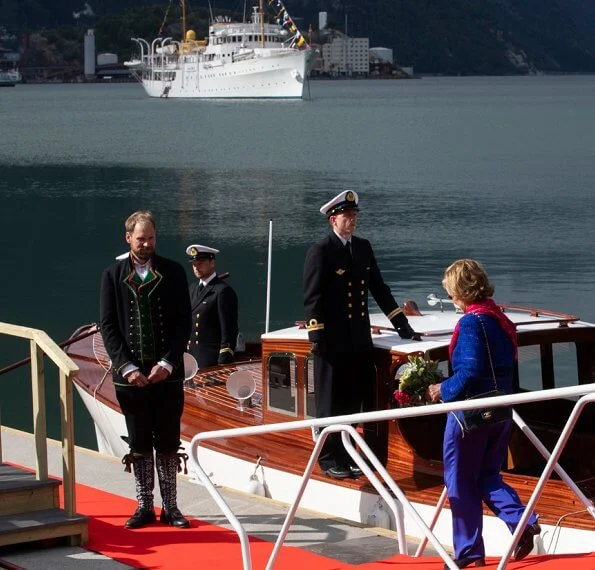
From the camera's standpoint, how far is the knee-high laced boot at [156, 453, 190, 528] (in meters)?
7.49

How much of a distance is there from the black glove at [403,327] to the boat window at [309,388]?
26.2 inches

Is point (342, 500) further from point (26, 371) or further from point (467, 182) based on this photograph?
point (467, 182)

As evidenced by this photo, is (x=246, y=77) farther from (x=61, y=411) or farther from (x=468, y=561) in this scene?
(x=468, y=561)

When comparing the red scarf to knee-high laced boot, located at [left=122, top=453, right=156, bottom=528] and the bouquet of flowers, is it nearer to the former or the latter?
the bouquet of flowers

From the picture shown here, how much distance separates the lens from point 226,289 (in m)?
10.7

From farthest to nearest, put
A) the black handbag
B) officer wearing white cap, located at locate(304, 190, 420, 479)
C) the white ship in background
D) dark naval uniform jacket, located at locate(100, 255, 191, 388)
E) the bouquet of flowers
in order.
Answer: the white ship in background → officer wearing white cap, located at locate(304, 190, 420, 479) → the bouquet of flowers → dark naval uniform jacket, located at locate(100, 255, 191, 388) → the black handbag

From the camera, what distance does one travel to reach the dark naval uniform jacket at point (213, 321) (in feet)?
35.1

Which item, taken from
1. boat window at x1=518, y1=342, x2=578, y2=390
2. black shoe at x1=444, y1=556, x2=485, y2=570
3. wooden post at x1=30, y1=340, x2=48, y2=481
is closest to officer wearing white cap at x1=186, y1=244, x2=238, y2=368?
boat window at x1=518, y1=342, x2=578, y2=390

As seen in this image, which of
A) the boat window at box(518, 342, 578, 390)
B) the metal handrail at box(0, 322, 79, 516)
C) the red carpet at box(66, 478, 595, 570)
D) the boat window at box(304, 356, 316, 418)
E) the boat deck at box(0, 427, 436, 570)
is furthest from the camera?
the boat window at box(518, 342, 578, 390)

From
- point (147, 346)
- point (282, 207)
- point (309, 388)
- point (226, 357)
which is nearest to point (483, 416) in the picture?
point (147, 346)

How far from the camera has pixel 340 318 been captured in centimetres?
830

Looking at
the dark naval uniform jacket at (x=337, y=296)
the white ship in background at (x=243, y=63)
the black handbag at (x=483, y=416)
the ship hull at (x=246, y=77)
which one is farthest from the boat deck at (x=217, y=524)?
the ship hull at (x=246, y=77)

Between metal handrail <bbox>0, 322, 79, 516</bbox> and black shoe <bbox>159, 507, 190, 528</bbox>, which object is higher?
metal handrail <bbox>0, 322, 79, 516</bbox>

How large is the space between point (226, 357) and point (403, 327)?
2858 millimetres
